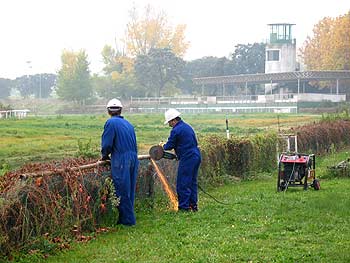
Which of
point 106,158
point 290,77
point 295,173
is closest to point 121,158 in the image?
point 106,158

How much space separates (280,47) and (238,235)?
8730cm

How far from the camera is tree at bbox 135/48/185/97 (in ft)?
309

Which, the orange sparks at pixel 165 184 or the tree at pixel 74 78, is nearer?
the orange sparks at pixel 165 184

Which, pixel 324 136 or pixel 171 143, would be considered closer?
pixel 171 143

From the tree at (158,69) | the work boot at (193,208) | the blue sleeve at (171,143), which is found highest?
the tree at (158,69)

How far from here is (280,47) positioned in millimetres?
95875

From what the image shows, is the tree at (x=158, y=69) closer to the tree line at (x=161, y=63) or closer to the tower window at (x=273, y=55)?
the tree line at (x=161, y=63)

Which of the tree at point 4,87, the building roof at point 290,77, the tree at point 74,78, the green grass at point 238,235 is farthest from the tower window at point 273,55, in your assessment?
the green grass at point 238,235

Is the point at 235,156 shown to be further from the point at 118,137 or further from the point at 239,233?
the point at 239,233

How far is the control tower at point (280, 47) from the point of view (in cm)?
9581

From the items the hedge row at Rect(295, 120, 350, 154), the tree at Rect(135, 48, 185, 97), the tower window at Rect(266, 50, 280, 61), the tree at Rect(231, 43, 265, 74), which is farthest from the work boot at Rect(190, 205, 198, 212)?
the tree at Rect(231, 43, 265, 74)

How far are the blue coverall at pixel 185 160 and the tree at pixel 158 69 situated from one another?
3184 inches

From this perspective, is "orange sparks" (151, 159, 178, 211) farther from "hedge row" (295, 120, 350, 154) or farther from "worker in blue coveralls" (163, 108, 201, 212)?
"hedge row" (295, 120, 350, 154)

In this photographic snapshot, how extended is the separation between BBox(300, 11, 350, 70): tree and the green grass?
249ft
